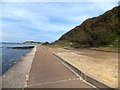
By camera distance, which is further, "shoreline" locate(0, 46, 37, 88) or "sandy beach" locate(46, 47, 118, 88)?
"shoreline" locate(0, 46, 37, 88)

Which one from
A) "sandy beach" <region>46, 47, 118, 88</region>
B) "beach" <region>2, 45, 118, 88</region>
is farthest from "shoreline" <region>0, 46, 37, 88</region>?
"sandy beach" <region>46, 47, 118, 88</region>

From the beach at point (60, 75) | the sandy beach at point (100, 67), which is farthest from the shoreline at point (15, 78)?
the sandy beach at point (100, 67)

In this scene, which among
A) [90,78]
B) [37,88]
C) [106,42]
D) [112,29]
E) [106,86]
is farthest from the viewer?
[112,29]

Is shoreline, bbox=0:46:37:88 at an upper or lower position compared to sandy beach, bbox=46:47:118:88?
lower

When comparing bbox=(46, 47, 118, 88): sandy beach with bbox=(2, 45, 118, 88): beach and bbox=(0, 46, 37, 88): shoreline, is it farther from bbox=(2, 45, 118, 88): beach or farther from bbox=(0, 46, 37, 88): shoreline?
bbox=(0, 46, 37, 88): shoreline

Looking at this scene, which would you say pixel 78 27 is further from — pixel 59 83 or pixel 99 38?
pixel 59 83

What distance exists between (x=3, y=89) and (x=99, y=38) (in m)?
→ 44.4

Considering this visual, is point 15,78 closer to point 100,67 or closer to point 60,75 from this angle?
point 60,75

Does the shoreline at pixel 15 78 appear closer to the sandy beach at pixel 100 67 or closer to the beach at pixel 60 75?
the beach at pixel 60 75

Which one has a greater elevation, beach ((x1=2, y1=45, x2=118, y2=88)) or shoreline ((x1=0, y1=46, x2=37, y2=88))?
beach ((x1=2, y1=45, x2=118, y2=88))

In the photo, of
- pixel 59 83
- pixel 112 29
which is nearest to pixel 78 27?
pixel 112 29

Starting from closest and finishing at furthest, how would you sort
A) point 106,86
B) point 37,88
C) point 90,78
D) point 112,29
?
point 106,86 → point 37,88 → point 90,78 → point 112,29

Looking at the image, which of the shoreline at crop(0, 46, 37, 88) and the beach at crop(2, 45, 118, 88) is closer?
the beach at crop(2, 45, 118, 88)

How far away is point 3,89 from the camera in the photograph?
34.5ft
